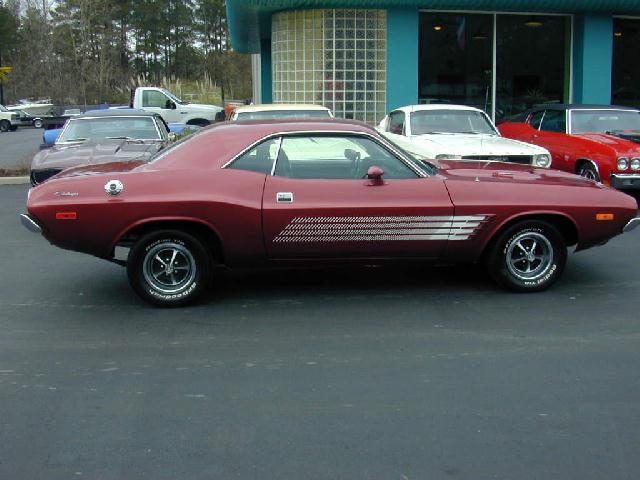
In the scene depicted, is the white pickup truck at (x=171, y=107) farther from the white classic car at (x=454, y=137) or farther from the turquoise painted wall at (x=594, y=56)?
the white classic car at (x=454, y=137)

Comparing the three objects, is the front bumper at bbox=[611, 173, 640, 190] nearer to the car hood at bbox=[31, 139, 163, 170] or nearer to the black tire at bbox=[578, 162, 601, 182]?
the black tire at bbox=[578, 162, 601, 182]

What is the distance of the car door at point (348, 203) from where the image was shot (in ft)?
20.0

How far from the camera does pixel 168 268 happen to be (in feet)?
20.1

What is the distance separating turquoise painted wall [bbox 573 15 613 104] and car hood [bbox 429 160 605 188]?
431 inches

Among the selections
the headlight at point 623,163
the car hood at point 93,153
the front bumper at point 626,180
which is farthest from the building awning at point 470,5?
the front bumper at point 626,180

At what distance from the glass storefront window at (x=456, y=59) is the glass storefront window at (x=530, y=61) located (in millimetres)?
342

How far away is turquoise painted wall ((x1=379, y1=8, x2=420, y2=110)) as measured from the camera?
16406mm

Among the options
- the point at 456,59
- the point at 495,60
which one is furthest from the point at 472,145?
the point at 495,60

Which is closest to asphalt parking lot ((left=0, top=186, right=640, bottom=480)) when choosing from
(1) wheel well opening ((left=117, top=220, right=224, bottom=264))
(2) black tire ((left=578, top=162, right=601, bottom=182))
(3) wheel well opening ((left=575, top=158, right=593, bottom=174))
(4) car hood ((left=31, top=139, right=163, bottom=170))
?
(1) wheel well opening ((left=117, top=220, right=224, bottom=264))

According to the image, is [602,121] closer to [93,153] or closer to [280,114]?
[280,114]

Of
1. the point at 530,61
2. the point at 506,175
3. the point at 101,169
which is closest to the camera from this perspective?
the point at 101,169

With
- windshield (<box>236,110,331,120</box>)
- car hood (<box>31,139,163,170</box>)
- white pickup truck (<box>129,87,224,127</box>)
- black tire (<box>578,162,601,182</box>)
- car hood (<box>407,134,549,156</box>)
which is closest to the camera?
car hood (<box>31,139,163,170</box>)

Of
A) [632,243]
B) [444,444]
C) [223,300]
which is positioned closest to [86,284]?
[223,300]

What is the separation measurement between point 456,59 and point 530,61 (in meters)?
1.82
